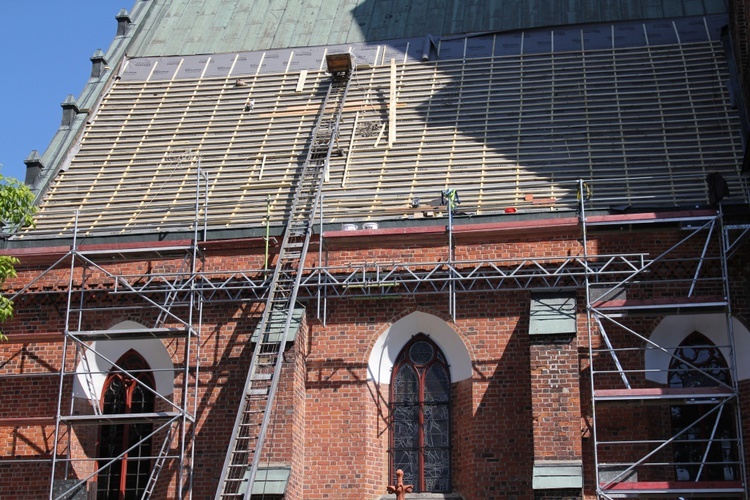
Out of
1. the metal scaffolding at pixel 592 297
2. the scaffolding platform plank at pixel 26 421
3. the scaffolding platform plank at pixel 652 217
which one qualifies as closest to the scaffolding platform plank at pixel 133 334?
the metal scaffolding at pixel 592 297

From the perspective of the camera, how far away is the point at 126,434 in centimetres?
2205

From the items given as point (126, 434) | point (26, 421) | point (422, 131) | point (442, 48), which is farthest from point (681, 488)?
point (442, 48)

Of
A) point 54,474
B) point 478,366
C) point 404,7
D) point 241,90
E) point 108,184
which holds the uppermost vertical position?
point 404,7

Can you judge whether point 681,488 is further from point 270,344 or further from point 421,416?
point 270,344

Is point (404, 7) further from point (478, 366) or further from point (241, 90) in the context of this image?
point (478, 366)

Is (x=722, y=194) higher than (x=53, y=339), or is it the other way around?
(x=722, y=194)

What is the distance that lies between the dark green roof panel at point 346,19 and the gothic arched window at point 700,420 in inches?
401

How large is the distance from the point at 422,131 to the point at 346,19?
6.11m

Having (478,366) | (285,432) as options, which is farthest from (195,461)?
(478,366)

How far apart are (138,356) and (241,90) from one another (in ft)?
25.3

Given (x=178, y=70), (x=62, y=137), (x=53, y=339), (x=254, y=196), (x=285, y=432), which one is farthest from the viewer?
(x=178, y=70)

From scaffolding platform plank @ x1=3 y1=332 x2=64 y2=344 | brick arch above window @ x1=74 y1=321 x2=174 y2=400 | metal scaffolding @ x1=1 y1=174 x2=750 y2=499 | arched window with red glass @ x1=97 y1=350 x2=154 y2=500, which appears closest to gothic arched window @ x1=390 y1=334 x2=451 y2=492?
metal scaffolding @ x1=1 y1=174 x2=750 y2=499

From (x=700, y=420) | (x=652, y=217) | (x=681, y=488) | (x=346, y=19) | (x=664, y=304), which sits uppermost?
(x=346, y=19)

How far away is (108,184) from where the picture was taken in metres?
25.1
